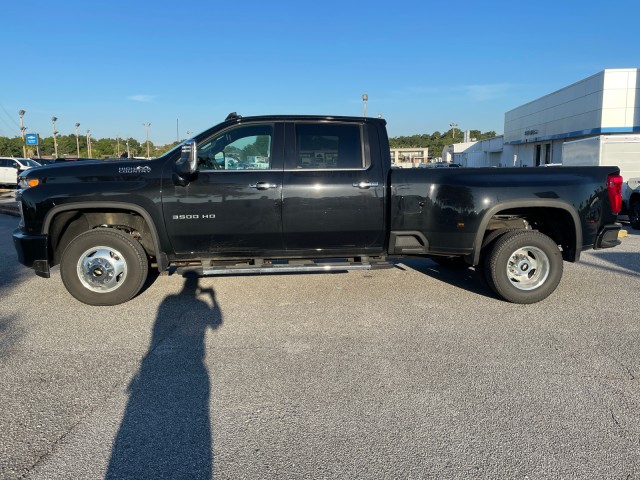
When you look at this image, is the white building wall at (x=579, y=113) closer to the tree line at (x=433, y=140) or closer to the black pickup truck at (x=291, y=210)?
the black pickup truck at (x=291, y=210)

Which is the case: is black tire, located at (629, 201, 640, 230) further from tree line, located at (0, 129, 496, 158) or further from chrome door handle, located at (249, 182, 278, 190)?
tree line, located at (0, 129, 496, 158)

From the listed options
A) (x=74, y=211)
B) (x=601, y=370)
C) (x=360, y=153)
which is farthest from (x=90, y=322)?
(x=601, y=370)

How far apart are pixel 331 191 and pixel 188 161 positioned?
1.55 metres

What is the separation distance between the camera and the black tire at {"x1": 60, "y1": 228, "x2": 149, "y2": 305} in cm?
535

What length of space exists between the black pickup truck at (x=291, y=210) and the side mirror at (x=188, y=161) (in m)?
0.07

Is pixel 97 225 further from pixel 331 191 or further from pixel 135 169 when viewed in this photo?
pixel 331 191

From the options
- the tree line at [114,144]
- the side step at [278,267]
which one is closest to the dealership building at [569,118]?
the side step at [278,267]

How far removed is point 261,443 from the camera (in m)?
2.91

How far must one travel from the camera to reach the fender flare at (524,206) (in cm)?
541

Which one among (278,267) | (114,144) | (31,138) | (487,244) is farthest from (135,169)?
(114,144)

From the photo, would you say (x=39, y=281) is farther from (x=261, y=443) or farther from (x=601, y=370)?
(x=601, y=370)

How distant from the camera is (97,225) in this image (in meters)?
5.73

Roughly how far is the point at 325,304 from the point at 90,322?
8.16 ft

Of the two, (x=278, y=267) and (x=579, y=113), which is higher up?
(x=579, y=113)
